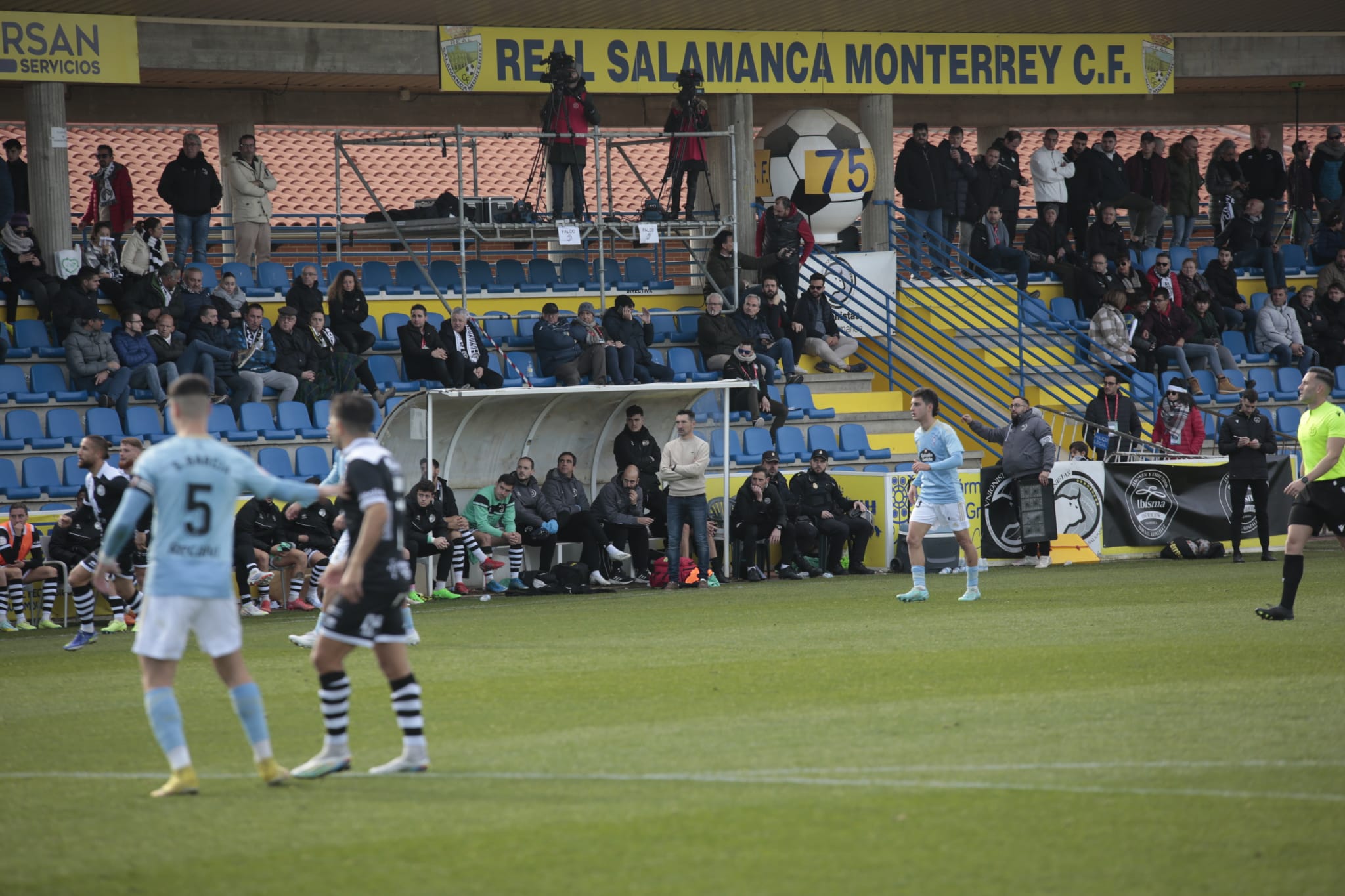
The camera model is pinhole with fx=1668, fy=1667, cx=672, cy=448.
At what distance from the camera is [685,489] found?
18.4 m

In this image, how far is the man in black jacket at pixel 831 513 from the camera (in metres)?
19.6

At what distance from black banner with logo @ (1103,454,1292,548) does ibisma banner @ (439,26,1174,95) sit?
8755mm

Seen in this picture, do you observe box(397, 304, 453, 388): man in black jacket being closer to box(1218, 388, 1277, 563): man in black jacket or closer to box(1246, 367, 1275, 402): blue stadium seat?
box(1218, 388, 1277, 563): man in black jacket

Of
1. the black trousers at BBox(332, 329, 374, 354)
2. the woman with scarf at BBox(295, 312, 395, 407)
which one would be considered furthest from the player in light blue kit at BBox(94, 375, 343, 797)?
the black trousers at BBox(332, 329, 374, 354)

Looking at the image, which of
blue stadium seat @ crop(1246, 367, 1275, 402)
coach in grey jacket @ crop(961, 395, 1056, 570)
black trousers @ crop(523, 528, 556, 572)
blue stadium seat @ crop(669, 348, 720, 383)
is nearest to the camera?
black trousers @ crop(523, 528, 556, 572)

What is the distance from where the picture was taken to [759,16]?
25188mm

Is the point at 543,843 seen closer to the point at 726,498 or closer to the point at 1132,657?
the point at 1132,657

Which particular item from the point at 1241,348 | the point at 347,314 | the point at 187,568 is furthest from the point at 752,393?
the point at 187,568

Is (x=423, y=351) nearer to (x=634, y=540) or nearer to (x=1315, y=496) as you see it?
(x=634, y=540)

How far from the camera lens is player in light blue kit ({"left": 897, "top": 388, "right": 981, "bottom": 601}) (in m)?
15.4

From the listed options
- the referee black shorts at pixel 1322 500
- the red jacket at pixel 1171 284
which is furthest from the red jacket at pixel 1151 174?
the referee black shorts at pixel 1322 500

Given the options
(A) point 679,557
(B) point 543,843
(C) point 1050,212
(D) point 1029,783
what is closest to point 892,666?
(D) point 1029,783

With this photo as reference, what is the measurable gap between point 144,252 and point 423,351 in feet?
12.7

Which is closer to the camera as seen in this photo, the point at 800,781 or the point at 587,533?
the point at 800,781
